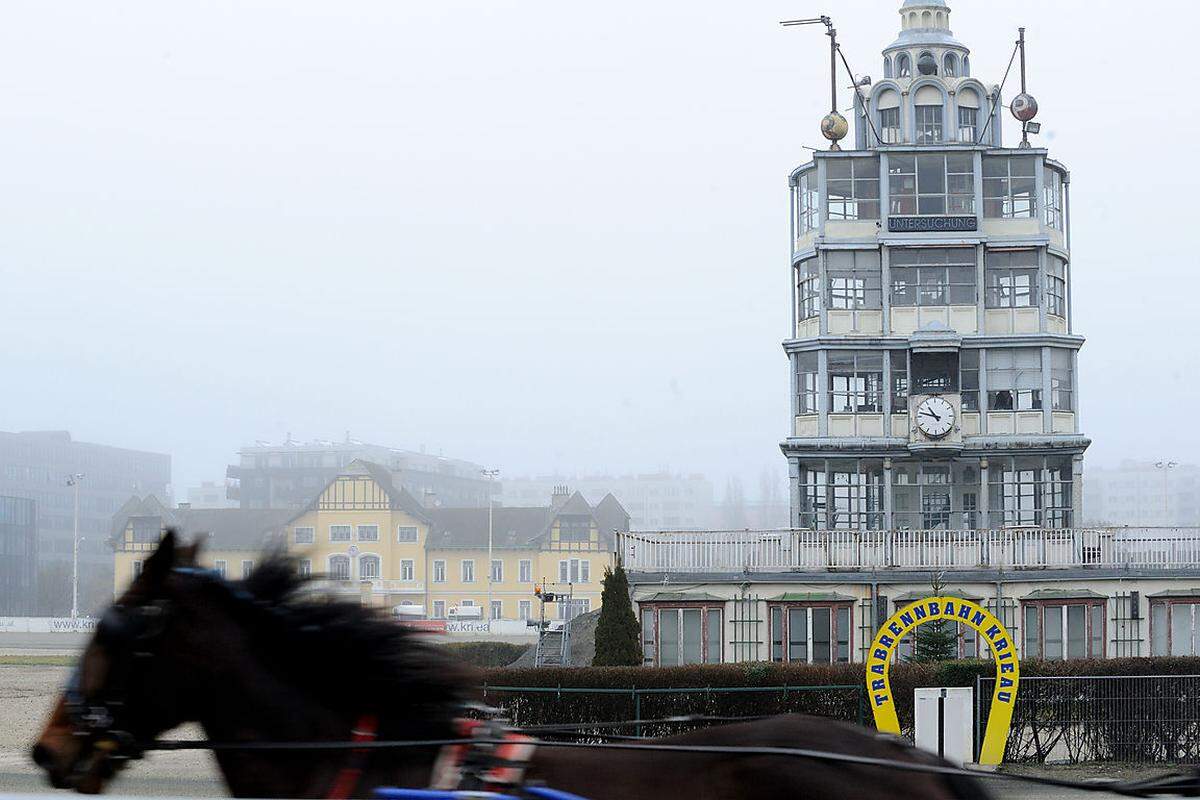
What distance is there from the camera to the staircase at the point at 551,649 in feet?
117

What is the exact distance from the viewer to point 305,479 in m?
128

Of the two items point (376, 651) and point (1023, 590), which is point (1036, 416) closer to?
point (1023, 590)

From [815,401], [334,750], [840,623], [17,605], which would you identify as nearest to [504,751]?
[334,750]

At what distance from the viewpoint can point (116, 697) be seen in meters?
4.83

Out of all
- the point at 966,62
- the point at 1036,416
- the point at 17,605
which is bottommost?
the point at 17,605

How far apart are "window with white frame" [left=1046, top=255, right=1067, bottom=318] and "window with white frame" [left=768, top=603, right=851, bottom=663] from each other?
1017 centimetres

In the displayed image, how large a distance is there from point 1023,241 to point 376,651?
3488cm

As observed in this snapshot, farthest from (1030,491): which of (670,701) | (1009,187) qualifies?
(670,701)

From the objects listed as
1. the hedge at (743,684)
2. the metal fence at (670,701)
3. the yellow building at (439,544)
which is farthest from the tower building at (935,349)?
the yellow building at (439,544)

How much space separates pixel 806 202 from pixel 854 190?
5.42 ft

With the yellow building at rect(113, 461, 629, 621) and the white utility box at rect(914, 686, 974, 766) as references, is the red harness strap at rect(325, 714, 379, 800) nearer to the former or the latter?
the white utility box at rect(914, 686, 974, 766)

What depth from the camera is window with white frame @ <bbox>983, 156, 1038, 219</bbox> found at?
38094mm

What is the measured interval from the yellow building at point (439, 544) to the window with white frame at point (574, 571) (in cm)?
7

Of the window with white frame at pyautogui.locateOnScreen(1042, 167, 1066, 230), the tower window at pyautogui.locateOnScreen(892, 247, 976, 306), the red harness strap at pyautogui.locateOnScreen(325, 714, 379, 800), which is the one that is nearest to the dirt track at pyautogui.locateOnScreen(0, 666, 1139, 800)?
the red harness strap at pyautogui.locateOnScreen(325, 714, 379, 800)
